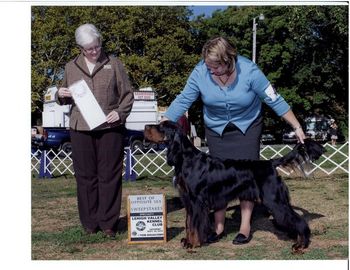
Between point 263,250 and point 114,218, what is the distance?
3.81 ft

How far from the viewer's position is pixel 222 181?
355 cm

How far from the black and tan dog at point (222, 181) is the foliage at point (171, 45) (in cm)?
111

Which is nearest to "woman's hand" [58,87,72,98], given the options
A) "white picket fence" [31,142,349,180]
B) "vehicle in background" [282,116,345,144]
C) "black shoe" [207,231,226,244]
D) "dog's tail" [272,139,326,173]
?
"black shoe" [207,231,226,244]

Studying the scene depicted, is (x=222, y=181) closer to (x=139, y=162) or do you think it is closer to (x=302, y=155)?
(x=302, y=155)

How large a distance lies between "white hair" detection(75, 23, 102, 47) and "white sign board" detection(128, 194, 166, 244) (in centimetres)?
116

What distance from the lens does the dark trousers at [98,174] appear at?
3.91 metres

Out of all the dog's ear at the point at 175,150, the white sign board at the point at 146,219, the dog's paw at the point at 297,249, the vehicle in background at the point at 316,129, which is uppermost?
the vehicle in background at the point at 316,129

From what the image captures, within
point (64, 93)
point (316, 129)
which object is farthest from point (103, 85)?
point (316, 129)

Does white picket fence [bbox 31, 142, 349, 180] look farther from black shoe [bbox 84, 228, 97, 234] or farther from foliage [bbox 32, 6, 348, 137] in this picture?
black shoe [bbox 84, 228, 97, 234]

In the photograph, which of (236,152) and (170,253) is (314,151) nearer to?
(236,152)

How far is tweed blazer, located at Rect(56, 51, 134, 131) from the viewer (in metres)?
3.82

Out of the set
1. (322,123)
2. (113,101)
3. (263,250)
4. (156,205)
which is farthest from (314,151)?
(322,123)

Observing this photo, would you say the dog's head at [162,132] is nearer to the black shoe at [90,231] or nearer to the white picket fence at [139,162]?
the black shoe at [90,231]

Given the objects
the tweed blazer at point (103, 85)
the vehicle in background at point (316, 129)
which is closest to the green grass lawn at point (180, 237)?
the tweed blazer at point (103, 85)
